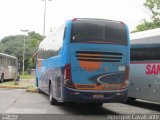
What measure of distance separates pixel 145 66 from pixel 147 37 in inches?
47.3

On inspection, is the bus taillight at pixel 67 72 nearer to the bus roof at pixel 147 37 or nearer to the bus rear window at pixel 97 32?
the bus rear window at pixel 97 32

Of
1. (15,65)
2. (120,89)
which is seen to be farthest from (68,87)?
(15,65)

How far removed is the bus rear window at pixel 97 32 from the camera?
15789 millimetres

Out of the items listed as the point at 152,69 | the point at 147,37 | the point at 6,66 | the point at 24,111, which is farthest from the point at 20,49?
the point at 24,111

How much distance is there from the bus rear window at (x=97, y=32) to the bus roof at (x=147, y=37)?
215 cm

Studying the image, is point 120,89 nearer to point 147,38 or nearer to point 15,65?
point 147,38

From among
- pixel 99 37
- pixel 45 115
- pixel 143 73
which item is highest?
pixel 99 37

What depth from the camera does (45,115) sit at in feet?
49.6

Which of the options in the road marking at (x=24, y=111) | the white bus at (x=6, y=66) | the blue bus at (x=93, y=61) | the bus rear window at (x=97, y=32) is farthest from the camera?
the white bus at (x=6, y=66)

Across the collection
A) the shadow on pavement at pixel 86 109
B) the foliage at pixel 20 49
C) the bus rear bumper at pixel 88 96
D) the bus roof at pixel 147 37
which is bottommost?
the shadow on pavement at pixel 86 109

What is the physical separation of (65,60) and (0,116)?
10.0 ft

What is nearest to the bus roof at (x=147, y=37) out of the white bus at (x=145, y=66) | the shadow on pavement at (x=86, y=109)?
the white bus at (x=145, y=66)

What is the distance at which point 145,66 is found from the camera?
18547 mm

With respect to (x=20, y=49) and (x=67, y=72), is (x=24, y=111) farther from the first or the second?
(x=20, y=49)
